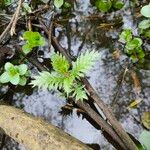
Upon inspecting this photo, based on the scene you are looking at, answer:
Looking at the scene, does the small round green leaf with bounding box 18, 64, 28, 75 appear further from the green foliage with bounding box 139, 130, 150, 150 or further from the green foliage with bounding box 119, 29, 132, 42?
the green foliage with bounding box 139, 130, 150, 150

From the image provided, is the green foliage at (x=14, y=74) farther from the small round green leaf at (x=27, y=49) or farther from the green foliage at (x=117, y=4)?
the green foliage at (x=117, y=4)

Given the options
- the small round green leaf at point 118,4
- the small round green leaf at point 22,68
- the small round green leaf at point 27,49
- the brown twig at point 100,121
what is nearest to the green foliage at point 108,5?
the small round green leaf at point 118,4

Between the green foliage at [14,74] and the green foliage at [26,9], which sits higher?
the green foliage at [26,9]


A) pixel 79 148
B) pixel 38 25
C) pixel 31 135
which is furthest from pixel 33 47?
pixel 79 148

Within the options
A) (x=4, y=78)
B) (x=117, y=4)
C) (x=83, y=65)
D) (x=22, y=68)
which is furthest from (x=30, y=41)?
(x=117, y=4)

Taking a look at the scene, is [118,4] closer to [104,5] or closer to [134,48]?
[104,5]

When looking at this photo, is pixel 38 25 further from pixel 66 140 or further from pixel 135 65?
pixel 66 140

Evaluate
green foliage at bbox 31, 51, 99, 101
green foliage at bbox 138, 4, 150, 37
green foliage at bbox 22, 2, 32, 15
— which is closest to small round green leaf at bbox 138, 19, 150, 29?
green foliage at bbox 138, 4, 150, 37
